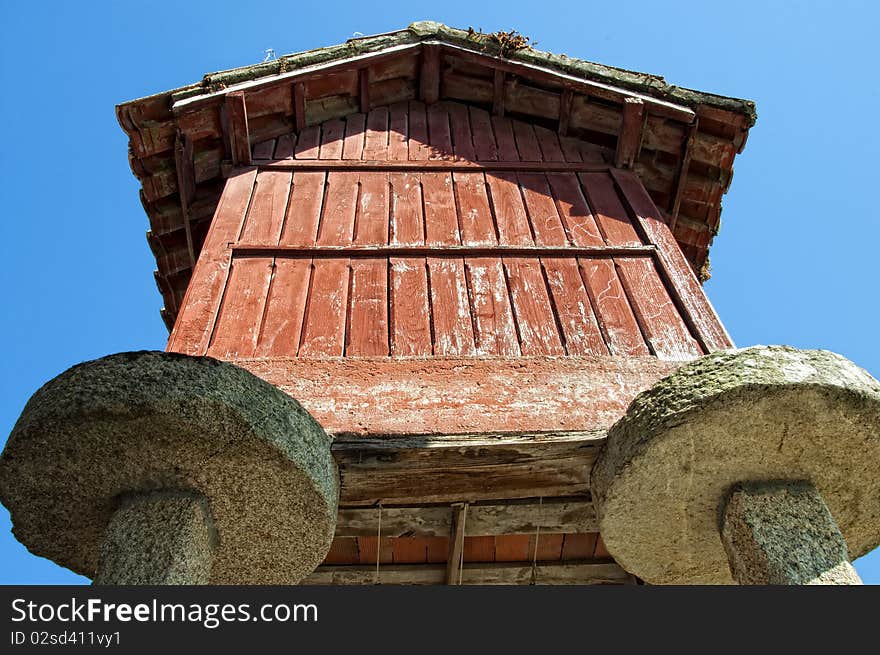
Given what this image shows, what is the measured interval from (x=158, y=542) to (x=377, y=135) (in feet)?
14.6

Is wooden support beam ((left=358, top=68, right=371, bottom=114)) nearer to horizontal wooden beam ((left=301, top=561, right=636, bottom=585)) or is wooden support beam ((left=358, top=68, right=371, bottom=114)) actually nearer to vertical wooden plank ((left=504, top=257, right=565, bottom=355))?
vertical wooden plank ((left=504, top=257, right=565, bottom=355))

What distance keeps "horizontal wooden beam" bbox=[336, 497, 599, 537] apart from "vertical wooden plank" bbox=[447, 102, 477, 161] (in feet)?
9.83

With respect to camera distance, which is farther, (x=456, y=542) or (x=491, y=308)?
(x=491, y=308)

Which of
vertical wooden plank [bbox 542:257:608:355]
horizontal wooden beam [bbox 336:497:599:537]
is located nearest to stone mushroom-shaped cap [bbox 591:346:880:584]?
horizontal wooden beam [bbox 336:497:599:537]

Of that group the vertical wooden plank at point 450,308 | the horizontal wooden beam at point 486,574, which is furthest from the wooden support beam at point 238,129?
the horizontal wooden beam at point 486,574

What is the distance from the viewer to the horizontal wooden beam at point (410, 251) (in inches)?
213

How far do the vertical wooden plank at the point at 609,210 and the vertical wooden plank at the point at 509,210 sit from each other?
514 millimetres

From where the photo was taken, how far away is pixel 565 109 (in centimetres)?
705

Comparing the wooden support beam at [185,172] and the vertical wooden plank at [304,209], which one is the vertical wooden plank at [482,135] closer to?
the vertical wooden plank at [304,209]

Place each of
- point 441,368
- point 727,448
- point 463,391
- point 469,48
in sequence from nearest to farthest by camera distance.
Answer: point 727,448
point 463,391
point 441,368
point 469,48

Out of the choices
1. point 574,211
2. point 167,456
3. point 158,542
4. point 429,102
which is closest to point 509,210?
point 574,211

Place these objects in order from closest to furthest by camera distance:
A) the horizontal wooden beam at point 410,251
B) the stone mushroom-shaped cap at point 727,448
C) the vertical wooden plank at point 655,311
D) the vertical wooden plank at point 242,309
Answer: the stone mushroom-shaped cap at point 727,448 → the vertical wooden plank at point 242,309 → the vertical wooden plank at point 655,311 → the horizontal wooden beam at point 410,251

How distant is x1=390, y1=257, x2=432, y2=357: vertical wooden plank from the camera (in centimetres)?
469

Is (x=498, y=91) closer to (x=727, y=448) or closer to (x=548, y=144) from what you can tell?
(x=548, y=144)
